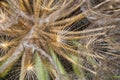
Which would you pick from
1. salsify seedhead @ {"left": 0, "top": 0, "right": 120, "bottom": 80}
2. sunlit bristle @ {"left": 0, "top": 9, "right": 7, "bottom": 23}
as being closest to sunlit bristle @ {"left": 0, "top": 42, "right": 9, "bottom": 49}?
salsify seedhead @ {"left": 0, "top": 0, "right": 120, "bottom": 80}

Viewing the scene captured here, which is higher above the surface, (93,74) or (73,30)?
(73,30)

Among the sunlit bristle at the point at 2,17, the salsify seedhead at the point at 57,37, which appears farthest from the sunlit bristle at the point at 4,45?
the sunlit bristle at the point at 2,17

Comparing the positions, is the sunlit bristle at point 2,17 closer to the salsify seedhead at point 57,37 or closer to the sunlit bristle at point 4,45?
the salsify seedhead at point 57,37

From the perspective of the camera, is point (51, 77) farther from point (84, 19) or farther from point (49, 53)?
point (84, 19)

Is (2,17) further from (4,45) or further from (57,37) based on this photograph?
(57,37)

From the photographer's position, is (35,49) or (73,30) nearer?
(35,49)

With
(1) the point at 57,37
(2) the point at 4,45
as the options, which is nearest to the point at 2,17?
(2) the point at 4,45

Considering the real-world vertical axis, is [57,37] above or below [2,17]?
below

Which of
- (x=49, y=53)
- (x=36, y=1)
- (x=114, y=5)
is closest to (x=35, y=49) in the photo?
(x=49, y=53)

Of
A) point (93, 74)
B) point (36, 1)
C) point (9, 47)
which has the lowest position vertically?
point (93, 74)
